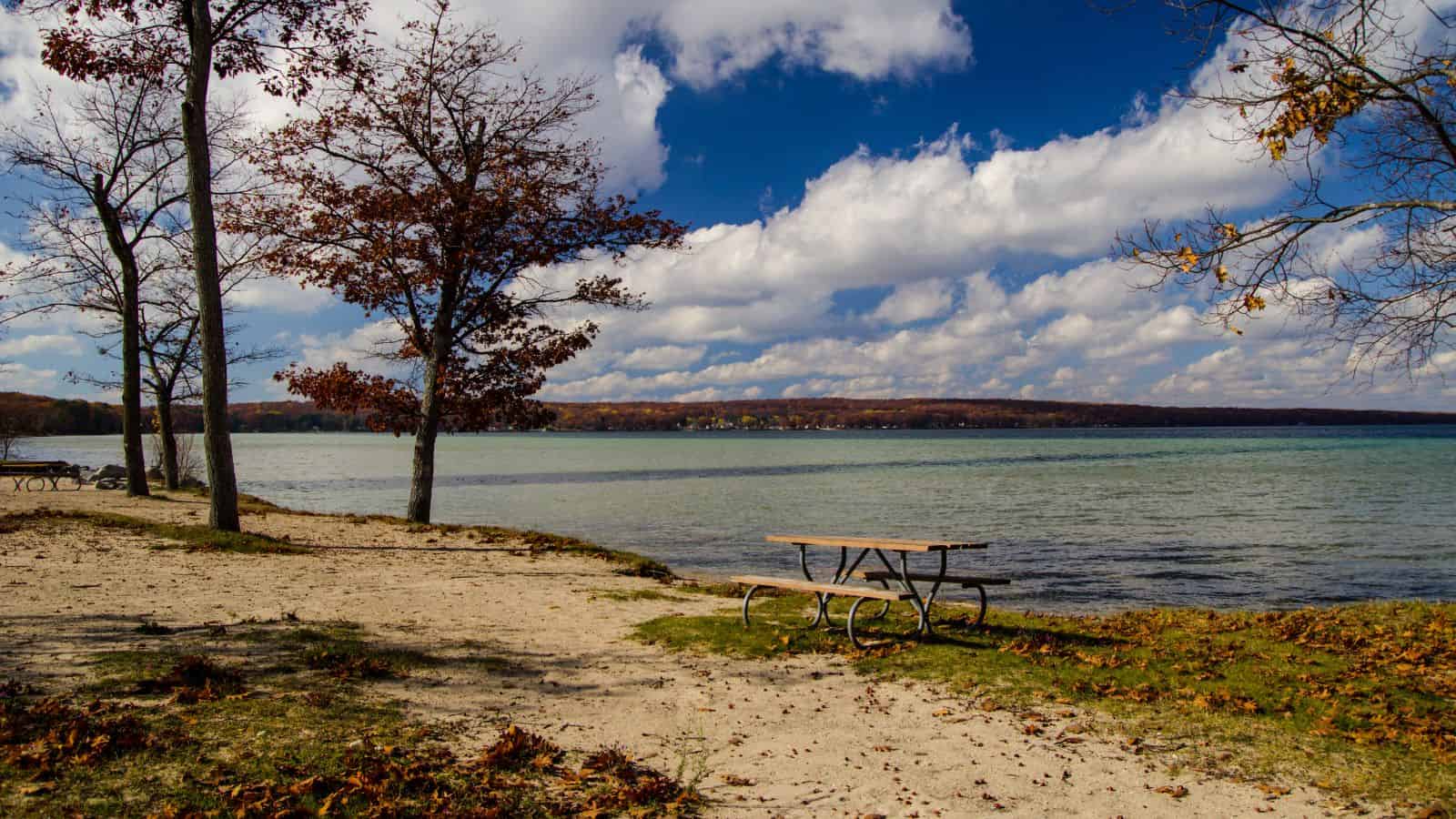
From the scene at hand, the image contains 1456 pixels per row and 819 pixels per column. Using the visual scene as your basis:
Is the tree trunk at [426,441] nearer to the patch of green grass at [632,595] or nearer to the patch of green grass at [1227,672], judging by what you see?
the patch of green grass at [632,595]

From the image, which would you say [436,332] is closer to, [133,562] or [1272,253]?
[133,562]

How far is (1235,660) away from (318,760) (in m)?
7.95

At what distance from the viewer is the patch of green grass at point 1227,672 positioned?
6012 mm

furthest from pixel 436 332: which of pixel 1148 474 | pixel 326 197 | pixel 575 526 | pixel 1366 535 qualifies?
pixel 1148 474

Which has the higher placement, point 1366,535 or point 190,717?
point 190,717

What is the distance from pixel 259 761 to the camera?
5.20m

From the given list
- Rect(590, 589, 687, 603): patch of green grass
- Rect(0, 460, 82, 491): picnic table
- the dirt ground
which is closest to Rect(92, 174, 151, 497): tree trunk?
Rect(0, 460, 82, 491): picnic table

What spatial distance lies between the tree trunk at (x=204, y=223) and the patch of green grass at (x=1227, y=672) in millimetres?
9742

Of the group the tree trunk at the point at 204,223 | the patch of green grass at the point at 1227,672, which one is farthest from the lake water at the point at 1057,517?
the tree trunk at the point at 204,223

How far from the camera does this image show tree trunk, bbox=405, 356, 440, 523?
19.5 metres

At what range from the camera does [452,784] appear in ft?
16.9

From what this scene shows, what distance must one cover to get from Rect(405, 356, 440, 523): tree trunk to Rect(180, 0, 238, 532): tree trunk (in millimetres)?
4607

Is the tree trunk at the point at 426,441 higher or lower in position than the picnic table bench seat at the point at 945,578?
higher

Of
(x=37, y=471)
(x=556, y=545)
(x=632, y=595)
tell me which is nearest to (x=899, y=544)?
(x=632, y=595)
